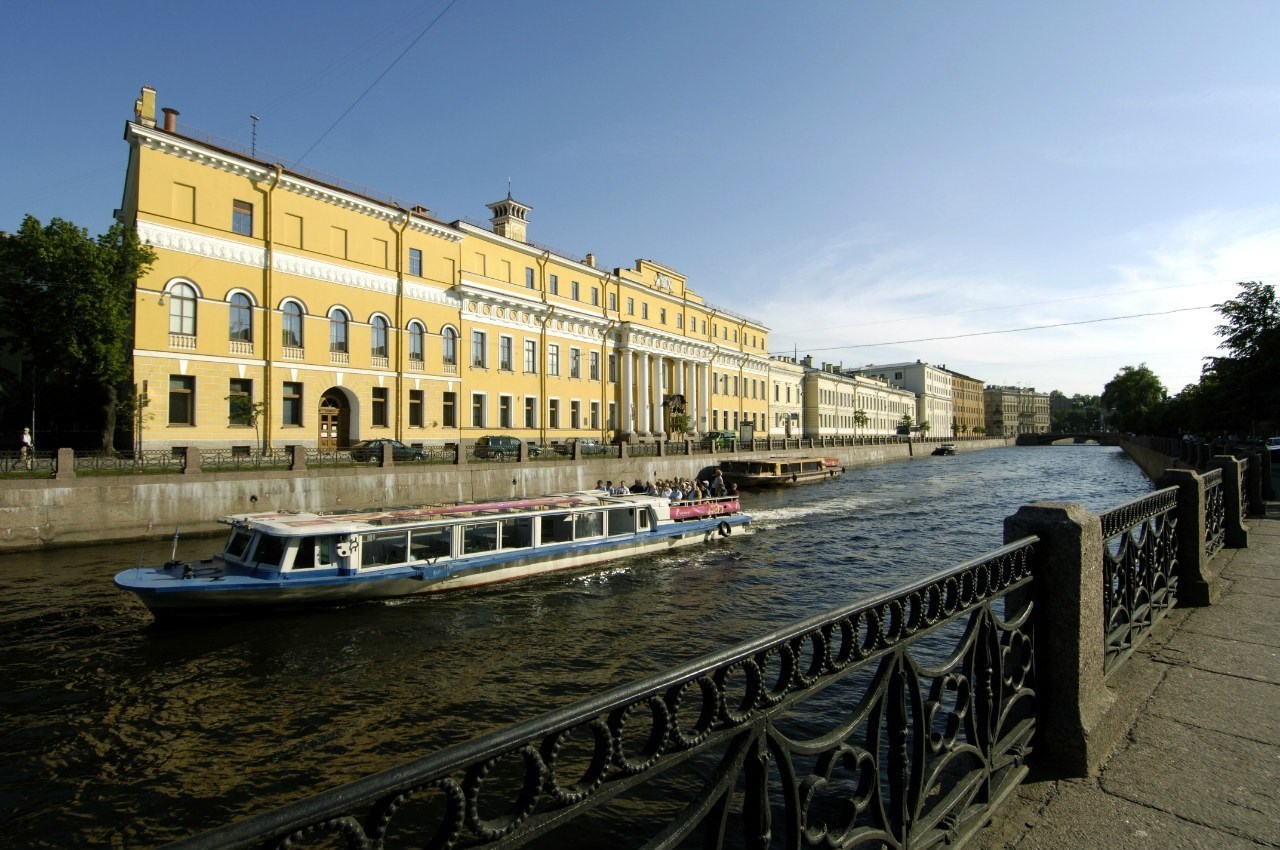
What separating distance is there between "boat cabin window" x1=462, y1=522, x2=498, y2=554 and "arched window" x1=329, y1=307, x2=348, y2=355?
1919 centimetres

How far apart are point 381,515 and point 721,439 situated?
37308 millimetres

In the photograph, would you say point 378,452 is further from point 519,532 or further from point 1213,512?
point 1213,512

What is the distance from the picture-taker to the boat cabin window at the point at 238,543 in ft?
47.8

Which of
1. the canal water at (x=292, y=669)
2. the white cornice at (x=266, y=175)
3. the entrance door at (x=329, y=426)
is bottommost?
the canal water at (x=292, y=669)

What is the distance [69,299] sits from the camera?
23547 mm

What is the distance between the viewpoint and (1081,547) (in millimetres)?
3352

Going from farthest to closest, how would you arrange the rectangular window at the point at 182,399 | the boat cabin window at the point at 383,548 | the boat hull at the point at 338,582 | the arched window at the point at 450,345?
the arched window at the point at 450,345, the rectangular window at the point at 182,399, the boat cabin window at the point at 383,548, the boat hull at the point at 338,582

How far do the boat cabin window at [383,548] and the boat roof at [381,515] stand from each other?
10.4 inches

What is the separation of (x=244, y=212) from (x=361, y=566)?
21.7m

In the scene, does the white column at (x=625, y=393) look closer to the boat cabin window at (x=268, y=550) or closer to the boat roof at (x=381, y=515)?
the boat roof at (x=381, y=515)

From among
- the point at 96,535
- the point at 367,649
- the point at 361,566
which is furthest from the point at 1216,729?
the point at 96,535

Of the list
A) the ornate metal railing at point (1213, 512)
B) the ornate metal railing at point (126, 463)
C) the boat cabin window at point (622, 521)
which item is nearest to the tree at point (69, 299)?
the ornate metal railing at point (126, 463)

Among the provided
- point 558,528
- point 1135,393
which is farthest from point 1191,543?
point 1135,393

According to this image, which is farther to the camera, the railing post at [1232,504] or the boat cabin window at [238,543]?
the boat cabin window at [238,543]
